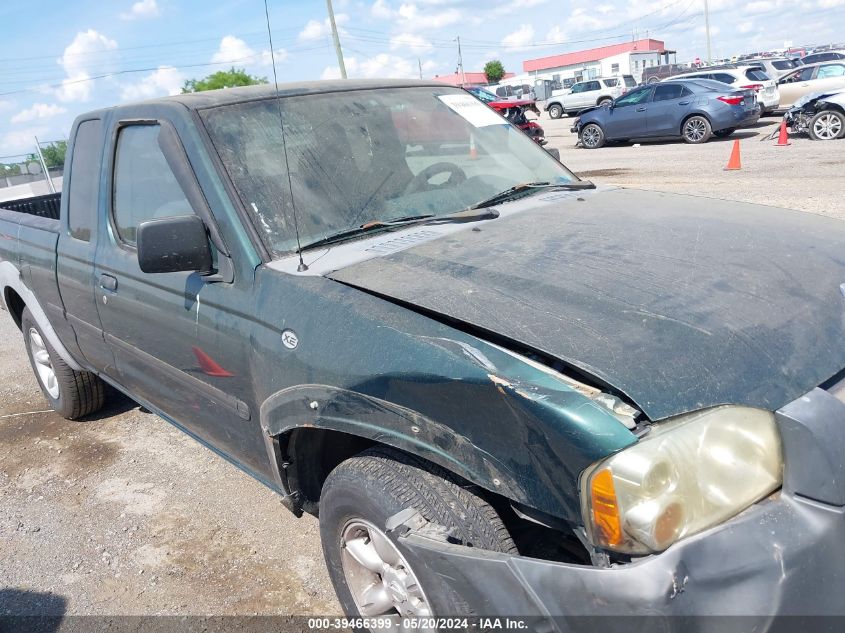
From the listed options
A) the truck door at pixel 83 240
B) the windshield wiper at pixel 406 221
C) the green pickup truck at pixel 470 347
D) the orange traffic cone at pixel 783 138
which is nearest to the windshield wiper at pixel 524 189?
the green pickup truck at pixel 470 347

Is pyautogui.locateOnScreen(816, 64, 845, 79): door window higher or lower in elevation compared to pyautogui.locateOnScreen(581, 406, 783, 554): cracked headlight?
higher

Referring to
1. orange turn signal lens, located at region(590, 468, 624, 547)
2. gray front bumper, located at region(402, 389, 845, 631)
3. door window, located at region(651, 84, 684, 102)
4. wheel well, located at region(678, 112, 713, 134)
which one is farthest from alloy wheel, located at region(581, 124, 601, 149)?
orange turn signal lens, located at region(590, 468, 624, 547)

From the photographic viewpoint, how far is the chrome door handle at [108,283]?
10.9 feet

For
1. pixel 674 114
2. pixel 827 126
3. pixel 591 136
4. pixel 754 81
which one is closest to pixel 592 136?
pixel 591 136

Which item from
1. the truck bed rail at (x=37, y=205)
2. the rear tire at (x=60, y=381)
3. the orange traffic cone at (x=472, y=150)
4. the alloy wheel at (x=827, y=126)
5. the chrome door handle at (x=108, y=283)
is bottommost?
the rear tire at (x=60, y=381)

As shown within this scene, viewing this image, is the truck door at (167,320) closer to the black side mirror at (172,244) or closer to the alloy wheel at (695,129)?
the black side mirror at (172,244)

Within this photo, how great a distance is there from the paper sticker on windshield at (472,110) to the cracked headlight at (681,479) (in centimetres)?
231

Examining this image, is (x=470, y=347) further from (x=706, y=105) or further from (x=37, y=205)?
(x=706, y=105)

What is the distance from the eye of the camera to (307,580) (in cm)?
304

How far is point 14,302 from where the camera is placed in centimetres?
491

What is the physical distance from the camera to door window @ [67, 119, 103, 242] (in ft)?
11.6

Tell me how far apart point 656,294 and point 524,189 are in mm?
1421

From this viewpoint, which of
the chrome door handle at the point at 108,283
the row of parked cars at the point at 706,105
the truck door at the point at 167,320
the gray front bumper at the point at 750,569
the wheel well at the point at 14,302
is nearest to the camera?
the gray front bumper at the point at 750,569

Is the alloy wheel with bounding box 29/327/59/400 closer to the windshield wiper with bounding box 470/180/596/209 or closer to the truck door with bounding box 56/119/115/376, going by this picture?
the truck door with bounding box 56/119/115/376
